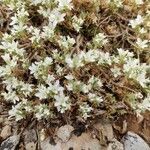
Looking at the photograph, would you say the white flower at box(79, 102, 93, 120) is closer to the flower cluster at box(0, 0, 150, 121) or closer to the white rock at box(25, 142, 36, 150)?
the flower cluster at box(0, 0, 150, 121)

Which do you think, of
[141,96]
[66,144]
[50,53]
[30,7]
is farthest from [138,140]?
[30,7]

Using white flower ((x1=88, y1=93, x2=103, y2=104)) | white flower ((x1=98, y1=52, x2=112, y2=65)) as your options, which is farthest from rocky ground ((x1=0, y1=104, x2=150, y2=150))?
white flower ((x1=98, y1=52, x2=112, y2=65))

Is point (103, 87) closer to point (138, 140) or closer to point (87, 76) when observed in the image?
point (87, 76)

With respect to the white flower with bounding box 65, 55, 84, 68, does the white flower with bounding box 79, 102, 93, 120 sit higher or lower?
lower

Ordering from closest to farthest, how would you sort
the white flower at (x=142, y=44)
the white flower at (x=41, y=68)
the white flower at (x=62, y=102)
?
the white flower at (x=62, y=102) < the white flower at (x=41, y=68) < the white flower at (x=142, y=44)

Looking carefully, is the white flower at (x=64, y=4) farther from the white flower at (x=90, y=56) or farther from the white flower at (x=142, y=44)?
the white flower at (x=142, y=44)

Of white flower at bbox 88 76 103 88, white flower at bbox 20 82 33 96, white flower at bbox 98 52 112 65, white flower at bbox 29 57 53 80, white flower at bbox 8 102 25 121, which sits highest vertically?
white flower at bbox 98 52 112 65

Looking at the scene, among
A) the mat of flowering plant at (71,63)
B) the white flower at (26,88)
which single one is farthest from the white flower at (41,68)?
the white flower at (26,88)
